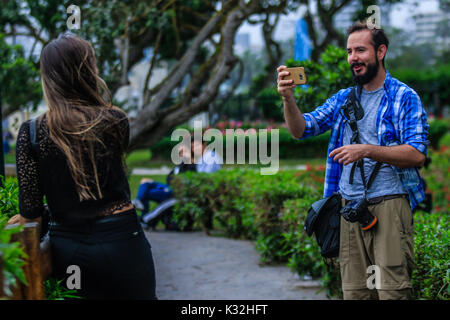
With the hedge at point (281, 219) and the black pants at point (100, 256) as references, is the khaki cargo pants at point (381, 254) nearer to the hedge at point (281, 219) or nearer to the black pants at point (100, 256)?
the hedge at point (281, 219)

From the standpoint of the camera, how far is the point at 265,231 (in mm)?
6512

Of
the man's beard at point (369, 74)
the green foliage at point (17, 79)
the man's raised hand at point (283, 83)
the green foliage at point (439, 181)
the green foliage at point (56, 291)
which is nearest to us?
the green foliage at point (56, 291)

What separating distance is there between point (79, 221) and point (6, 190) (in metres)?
0.95

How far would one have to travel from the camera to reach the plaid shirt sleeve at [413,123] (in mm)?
2732

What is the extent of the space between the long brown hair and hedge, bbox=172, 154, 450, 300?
1959 mm

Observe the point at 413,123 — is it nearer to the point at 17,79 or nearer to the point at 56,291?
the point at 56,291

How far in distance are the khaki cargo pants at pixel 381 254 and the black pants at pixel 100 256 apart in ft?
4.31

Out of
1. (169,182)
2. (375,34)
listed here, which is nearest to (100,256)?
(375,34)

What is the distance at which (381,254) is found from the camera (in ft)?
9.36

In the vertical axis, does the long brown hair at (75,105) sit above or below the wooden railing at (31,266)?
above

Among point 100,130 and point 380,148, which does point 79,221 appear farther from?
point 380,148

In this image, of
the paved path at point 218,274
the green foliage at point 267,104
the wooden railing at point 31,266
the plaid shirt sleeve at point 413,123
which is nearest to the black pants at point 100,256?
the wooden railing at point 31,266

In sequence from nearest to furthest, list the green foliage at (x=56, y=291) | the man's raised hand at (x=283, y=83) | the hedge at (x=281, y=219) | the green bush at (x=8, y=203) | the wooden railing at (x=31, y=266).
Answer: the wooden railing at (x=31, y=266), the green foliage at (x=56, y=291), the green bush at (x=8, y=203), the man's raised hand at (x=283, y=83), the hedge at (x=281, y=219)

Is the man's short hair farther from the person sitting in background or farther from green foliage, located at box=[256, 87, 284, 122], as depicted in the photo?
green foliage, located at box=[256, 87, 284, 122]
